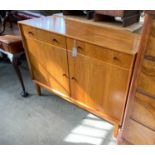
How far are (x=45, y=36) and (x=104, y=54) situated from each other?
0.58 metres

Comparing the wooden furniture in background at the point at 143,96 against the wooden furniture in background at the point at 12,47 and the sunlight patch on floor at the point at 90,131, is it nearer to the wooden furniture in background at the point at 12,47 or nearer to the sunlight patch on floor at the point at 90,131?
the sunlight patch on floor at the point at 90,131

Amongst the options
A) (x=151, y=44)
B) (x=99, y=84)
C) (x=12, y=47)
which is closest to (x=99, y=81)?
(x=99, y=84)

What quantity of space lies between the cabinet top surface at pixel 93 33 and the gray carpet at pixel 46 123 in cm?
89

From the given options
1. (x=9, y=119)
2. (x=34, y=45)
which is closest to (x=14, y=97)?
(x=9, y=119)

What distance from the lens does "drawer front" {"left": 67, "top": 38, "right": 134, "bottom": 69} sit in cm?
105

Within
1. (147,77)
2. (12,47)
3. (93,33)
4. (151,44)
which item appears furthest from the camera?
(12,47)

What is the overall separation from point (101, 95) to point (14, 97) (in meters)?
1.18

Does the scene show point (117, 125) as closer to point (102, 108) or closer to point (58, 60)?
point (102, 108)

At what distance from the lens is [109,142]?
1.49 m

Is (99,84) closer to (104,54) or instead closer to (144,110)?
(104,54)

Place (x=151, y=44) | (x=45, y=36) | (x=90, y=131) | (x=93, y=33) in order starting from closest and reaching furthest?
(x=151, y=44)
(x=93, y=33)
(x=45, y=36)
(x=90, y=131)

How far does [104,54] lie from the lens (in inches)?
44.5

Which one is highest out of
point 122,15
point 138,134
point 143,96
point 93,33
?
point 122,15

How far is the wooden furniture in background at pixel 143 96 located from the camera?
813 mm
